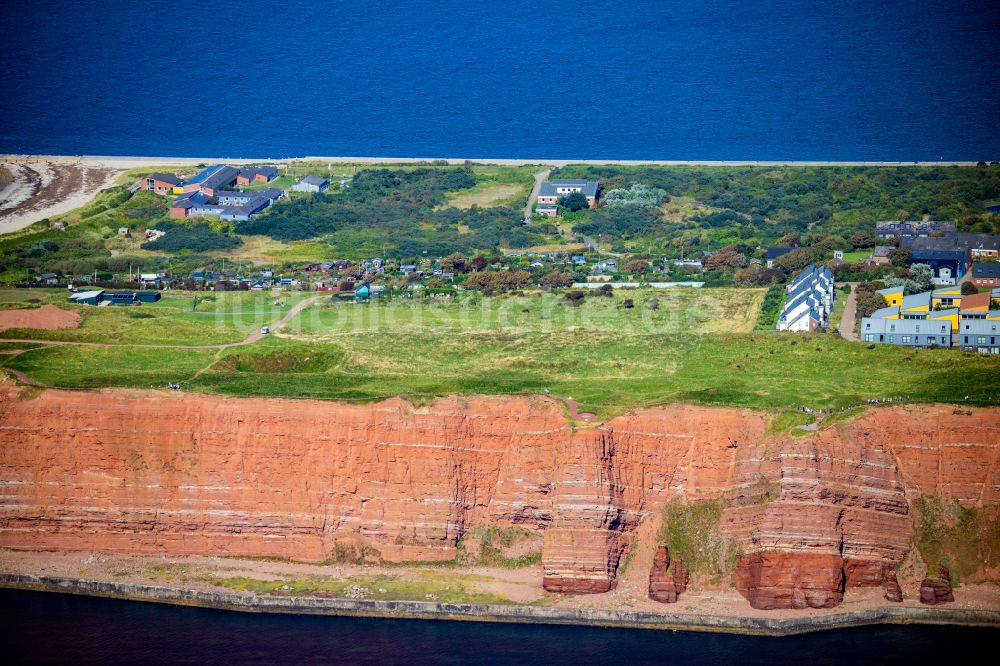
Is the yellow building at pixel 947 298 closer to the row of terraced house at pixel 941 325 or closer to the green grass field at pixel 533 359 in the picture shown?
the row of terraced house at pixel 941 325

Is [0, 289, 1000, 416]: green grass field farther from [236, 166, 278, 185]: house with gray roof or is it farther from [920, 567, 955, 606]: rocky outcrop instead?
[236, 166, 278, 185]: house with gray roof

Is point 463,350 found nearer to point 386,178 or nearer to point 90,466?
point 90,466

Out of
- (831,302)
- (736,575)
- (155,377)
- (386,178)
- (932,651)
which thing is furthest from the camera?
(386,178)

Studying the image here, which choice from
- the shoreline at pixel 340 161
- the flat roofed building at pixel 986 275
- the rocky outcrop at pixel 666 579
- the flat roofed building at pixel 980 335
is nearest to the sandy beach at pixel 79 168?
the shoreline at pixel 340 161

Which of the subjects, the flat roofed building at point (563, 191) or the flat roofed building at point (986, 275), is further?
the flat roofed building at point (563, 191)

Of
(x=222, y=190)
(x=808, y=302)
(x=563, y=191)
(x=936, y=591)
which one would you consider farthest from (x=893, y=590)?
(x=222, y=190)

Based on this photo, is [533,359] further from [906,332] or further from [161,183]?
[161,183]

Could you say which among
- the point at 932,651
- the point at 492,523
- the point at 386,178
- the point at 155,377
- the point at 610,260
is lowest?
the point at 932,651

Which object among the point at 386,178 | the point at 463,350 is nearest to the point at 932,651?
the point at 463,350
